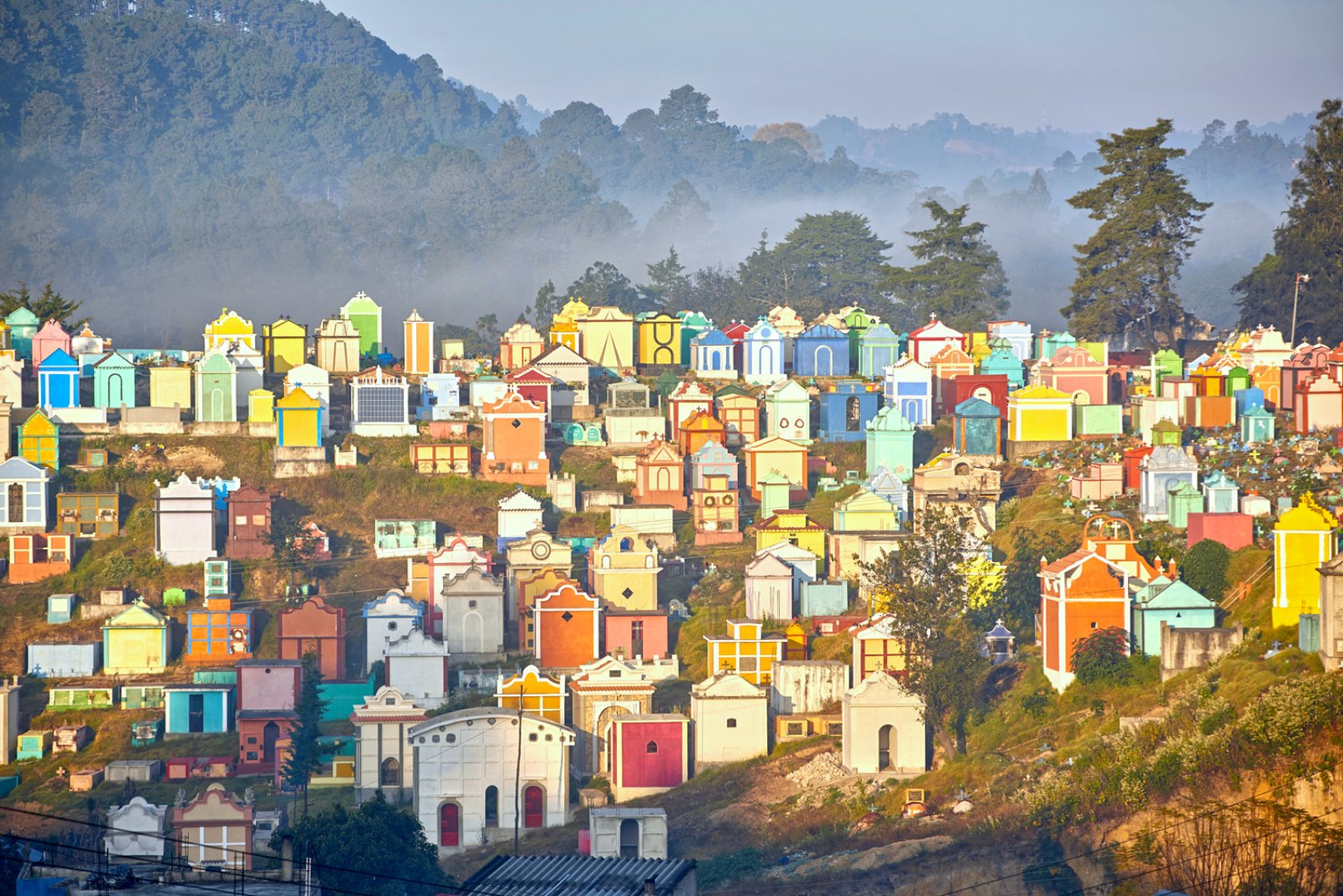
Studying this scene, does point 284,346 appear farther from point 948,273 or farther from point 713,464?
point 948,273

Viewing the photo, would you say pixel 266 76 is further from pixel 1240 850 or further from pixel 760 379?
pixel 1240 850

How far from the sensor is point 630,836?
133 feet

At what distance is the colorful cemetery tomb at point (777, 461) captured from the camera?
5878cm

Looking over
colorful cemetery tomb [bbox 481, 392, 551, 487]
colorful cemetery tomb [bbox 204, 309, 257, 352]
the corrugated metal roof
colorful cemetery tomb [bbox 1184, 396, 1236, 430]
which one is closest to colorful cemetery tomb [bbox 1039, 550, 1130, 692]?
the corrugated metal roof

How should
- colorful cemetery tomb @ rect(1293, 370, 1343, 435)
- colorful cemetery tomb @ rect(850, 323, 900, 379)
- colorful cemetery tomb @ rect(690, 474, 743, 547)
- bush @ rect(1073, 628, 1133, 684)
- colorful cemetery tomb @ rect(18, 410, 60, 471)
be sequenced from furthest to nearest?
colorful cemetery tomb @ rect(850, 323, 900, 379) < colorful cemetery tomb @ rect(18, 410, 60, 471) < colorful cemetery tomb @ rect(1293, 370, 1343, 435) < colorful cemetery tomb @ rect(690, 474, 743, 547) < bush @ rect(1073, 628, 1133, 684)

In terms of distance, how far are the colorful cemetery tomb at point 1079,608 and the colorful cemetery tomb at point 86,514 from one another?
24637 mm

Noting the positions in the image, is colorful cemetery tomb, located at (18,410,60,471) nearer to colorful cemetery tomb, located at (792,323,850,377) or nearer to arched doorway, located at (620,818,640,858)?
colorful cemetery tomb, located at (792,323,850,377)

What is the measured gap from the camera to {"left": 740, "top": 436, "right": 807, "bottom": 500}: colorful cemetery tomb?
58.8 meters

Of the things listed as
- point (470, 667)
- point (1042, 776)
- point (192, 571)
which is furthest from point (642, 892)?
point (192, 571)

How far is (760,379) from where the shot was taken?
68062 mm

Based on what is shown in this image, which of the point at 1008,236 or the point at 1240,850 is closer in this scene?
the point at 1240,850

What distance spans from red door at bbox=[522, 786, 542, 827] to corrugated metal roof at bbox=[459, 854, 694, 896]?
7.21m

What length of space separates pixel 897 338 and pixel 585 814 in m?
29.6

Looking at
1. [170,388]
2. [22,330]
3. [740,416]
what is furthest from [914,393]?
[22,330]
